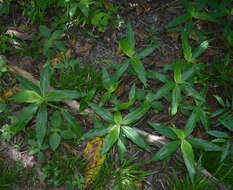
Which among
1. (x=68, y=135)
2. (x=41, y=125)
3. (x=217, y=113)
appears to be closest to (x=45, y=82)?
(x=41, y=125)

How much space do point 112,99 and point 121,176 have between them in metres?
0.73

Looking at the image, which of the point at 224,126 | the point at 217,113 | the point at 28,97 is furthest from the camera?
the point at 224,126

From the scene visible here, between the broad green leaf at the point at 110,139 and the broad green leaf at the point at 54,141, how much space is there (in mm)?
475

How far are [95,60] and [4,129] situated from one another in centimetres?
116

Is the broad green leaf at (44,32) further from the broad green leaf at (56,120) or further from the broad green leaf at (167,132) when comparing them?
the broad green leaf at (167,132)

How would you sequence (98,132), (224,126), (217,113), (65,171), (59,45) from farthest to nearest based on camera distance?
1. (59,45)
2. (224,126)
3. (217,113)
4. (65,171)
5. (98,132)

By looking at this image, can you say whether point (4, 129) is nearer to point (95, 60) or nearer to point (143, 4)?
point (95, 60)

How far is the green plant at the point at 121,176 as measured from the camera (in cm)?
209

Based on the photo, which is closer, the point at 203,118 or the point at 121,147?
the point at 121,147

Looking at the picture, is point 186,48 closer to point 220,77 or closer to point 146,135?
point 220,77

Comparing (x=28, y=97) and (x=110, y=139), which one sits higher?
(x=28, y=97)

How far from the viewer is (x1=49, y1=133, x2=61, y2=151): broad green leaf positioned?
2.11 meters

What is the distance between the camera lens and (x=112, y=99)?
226 cm

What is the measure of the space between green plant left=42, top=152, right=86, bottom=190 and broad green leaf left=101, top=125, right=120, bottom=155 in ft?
1.18
